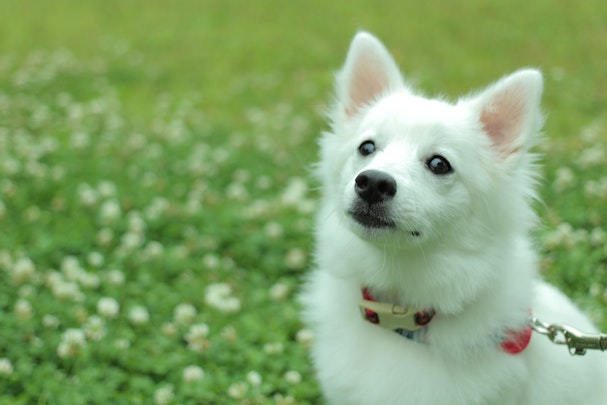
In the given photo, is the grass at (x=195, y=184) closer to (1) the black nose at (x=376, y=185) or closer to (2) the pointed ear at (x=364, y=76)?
(2) the pointed ear at (x=364, y=76)

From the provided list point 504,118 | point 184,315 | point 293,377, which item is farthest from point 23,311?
point 504,118

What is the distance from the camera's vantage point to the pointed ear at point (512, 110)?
2660 mm

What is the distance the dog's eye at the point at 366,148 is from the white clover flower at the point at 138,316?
1790 millimetres

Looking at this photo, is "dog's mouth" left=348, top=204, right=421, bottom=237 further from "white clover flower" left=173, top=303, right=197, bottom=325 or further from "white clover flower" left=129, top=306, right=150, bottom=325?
"white clover flower" left=129, top=306, right=150, bottom=325

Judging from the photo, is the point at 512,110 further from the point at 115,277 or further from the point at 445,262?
the point at 115,277

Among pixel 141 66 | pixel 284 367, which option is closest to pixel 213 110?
pixel 141 66

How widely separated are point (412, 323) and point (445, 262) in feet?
0.92

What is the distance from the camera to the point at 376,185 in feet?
8.25

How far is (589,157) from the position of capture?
5.65 m

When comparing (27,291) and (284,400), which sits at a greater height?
(284,400)

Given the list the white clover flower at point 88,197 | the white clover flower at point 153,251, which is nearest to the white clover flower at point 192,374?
the white clover flower at point 153,251

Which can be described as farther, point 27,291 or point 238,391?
point 27,291

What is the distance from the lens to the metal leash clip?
8.52 ft

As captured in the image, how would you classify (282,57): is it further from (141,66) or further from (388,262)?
Answer: (388,262)
